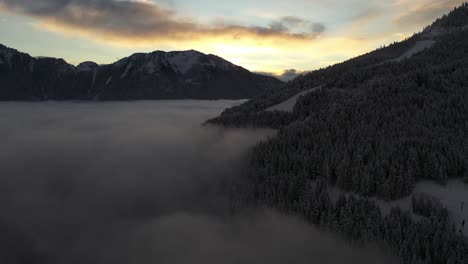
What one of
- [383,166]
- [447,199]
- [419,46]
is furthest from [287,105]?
[419,46]

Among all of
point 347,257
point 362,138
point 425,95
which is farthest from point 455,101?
point 347,257

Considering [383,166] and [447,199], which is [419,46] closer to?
[383,166]

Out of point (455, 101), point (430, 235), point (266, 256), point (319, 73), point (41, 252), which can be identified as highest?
point (319, 73)

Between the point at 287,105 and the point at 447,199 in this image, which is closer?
the point at 447,199

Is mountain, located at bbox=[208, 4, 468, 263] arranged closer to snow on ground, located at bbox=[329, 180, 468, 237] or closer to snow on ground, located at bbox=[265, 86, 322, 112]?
snow on ground, located at bbox=[329, 180, 468, 237]

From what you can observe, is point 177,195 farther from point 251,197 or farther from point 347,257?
point 347,257

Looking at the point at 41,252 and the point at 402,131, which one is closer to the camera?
the point at 41,252
